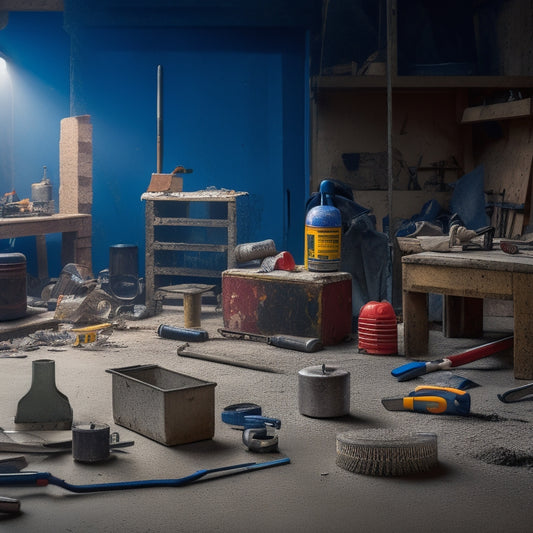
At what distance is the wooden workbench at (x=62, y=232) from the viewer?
6547mm

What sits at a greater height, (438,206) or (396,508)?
(438,206)

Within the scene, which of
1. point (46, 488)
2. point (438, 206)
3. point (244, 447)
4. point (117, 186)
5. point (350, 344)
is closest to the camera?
point (46, 488)

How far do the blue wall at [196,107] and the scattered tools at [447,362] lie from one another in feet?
10.9

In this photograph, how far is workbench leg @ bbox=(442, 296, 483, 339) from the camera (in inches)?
208

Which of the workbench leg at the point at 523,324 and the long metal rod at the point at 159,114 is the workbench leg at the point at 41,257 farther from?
the workbench leg at the point at 523,324

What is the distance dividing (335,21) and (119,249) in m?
2.78

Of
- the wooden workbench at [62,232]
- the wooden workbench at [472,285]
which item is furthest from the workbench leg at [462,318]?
the wooden workbench at [62,232]

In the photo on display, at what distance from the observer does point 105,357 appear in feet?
16.0

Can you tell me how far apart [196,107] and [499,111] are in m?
2.68

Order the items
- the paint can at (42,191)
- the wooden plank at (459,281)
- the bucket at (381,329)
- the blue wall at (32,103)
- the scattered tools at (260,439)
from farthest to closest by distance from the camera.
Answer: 1. the blue wall at (32,103)
2. the paint can at (42,191)
3. the bucket at (381,329)
4. the wooden plank at (459,281)
5. the scattered tools at (260,439)

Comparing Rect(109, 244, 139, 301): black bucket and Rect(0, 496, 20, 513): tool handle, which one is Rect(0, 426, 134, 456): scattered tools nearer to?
Rect(0, 496, 20, 513): tool handle

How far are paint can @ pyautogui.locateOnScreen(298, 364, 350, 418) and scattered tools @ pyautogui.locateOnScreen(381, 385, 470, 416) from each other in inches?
8.7

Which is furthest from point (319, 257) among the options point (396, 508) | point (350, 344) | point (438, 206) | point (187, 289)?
point (396, 508)

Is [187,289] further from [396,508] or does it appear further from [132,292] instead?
[396,508]
